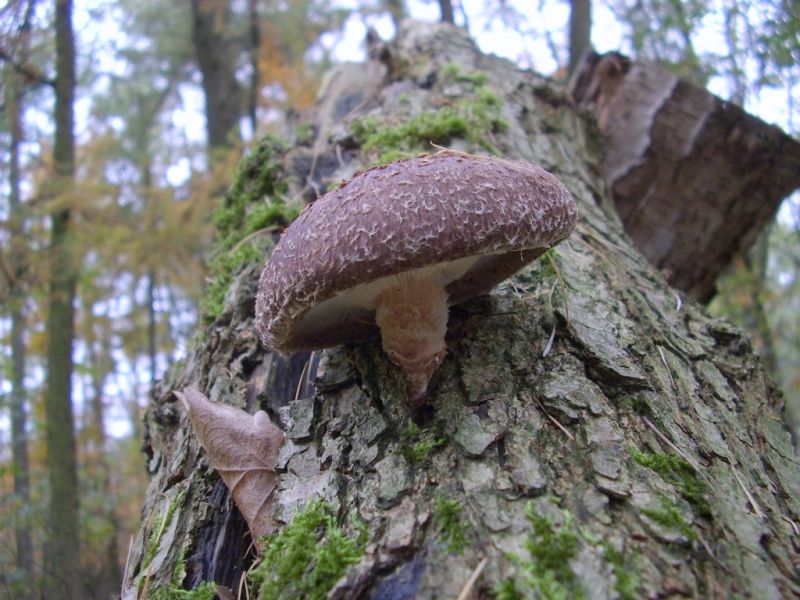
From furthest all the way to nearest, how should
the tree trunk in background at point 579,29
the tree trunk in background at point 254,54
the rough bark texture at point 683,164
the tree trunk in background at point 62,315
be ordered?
1. the tree trunk in background at point 254,54
2. the tree trunk in background at point 579,29
3. the tree trunk in background at point 62,315
4. the rough bark texture at point 683,164

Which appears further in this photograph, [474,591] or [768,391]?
[768,391]

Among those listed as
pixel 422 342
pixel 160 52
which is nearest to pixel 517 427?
pixel 422 342

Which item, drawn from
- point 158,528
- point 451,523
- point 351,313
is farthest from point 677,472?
point 158,528

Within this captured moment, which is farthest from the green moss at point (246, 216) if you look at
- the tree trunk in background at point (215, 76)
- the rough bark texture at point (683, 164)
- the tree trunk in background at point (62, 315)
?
the tree trunk in background at point (215, 76)

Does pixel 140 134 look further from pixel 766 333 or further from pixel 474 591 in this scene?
pixel 474 591

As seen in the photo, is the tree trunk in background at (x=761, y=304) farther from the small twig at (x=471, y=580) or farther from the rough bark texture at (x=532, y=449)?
the small twig at (x=471, y=580)

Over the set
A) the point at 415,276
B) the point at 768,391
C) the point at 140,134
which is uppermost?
the point at 768,391
